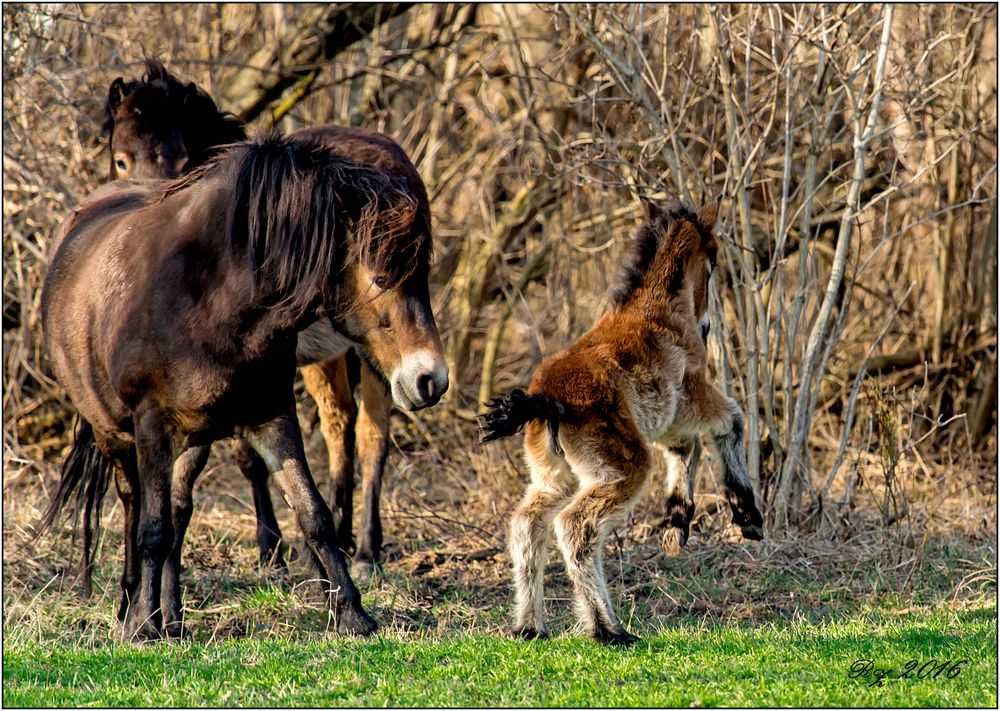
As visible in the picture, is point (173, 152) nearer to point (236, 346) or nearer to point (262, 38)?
point (236, 346)

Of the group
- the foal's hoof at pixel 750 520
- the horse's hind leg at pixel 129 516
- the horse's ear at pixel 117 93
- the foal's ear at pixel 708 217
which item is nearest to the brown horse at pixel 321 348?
the horse's ear at pixel 117 93

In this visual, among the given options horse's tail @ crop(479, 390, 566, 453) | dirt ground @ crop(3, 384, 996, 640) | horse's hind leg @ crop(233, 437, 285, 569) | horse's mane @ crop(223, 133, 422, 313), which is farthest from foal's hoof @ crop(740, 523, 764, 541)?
horse's hind leg @ crop(233, 437, 285, 569)

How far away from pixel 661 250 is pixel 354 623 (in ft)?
7.99

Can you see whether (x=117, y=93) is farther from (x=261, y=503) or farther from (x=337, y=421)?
(x=261, y=503)

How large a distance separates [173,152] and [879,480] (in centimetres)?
557

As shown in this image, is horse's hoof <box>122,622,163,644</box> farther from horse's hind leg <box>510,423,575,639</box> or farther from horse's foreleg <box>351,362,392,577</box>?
horse's foreleg <box>351,362,392,577</box>

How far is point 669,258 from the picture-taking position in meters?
5.95

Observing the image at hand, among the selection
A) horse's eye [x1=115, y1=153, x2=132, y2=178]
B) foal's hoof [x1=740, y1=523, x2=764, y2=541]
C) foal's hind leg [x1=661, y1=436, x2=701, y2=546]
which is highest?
horse's eye [x1=115, y1=153, x2=132, y2=178]

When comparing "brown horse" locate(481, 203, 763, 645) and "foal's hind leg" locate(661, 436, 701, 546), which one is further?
"foal's hind leg" locate(661, 436, 701, 546)

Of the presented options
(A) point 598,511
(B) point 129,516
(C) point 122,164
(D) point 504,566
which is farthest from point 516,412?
(C) point 122,164

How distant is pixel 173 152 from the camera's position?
7.25 meters

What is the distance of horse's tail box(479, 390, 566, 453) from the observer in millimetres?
5062

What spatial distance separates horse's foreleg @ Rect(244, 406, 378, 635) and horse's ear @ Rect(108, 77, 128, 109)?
2.99 m

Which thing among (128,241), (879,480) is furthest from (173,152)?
(879,480)
